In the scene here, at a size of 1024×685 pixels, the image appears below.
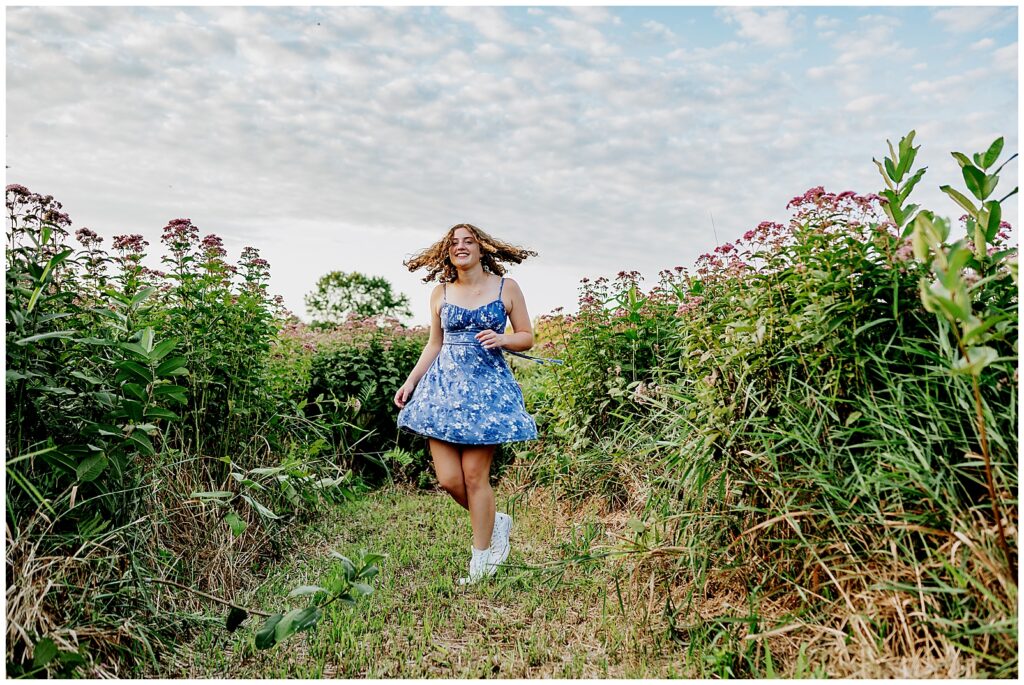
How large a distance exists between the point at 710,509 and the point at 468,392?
1605 millimetres

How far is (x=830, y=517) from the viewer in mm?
2410

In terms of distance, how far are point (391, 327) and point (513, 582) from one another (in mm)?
3812

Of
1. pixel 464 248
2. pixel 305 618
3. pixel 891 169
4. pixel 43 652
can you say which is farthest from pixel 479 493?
pixel 891 169

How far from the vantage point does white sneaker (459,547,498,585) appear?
3.83 m

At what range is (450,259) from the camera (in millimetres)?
4473

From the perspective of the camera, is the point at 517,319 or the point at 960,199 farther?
the point at 517,319

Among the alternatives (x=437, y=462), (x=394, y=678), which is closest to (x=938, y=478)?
(x=394, y=678)

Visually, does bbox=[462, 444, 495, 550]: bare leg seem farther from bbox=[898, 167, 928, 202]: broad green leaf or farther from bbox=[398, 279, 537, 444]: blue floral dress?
bbox=[898, 167, 928, 202]: broad green leaf

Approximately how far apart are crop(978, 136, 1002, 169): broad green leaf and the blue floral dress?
2371 mm

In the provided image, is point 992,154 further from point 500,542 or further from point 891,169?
point 500,542

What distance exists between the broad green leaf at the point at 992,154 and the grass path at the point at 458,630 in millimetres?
2006

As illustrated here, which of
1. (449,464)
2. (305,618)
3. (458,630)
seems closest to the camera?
(305,618)

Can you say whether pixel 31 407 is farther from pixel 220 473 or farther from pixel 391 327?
pixel 391 327

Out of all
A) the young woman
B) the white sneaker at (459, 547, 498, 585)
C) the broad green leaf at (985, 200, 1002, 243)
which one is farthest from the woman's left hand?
the broad green leaf at (985, 200, 1002, 243)
